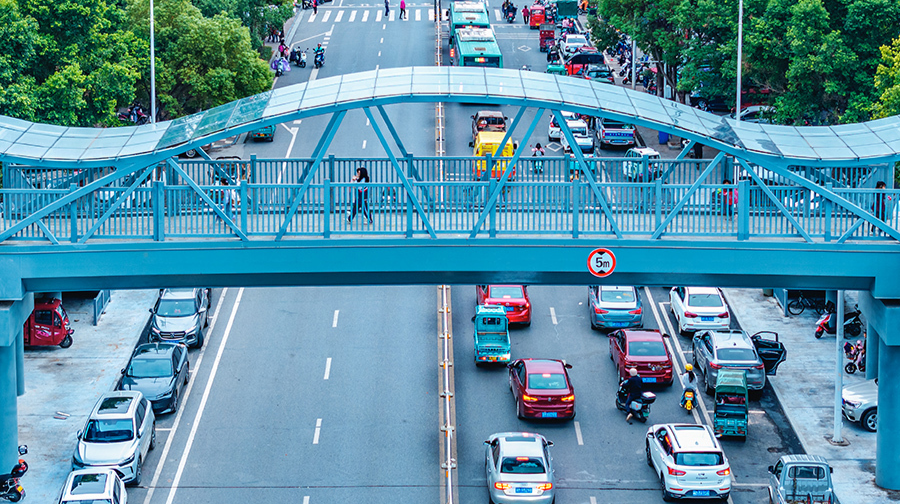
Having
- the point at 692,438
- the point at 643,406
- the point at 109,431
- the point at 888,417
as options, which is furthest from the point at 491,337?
the point at 888,417

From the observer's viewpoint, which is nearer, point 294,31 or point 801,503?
point 801,503

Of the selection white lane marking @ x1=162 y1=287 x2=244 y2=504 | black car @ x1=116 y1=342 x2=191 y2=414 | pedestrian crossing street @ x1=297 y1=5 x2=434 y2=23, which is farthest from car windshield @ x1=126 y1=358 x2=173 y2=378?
pedestrian crossing street @ x1=297 y1=5 x2=434 y2=23

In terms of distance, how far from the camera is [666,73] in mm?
73250

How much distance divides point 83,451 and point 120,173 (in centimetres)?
889

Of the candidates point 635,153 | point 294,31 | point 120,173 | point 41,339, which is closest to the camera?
point 120,173

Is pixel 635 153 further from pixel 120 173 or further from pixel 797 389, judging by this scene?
pixel 120 173

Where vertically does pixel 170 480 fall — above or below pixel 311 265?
below

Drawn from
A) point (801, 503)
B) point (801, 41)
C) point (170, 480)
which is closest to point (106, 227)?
point (170, 480)

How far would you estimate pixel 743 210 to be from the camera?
31.1 m

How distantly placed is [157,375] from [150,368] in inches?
12.7

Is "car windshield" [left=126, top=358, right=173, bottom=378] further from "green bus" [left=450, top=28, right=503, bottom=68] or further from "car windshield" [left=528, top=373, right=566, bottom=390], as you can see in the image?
"green bus" [left=450, top=28, right=503, bottom=68]

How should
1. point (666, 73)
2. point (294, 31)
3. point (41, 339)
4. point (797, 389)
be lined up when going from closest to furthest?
point (797, 389) → point (41, 339) → point (666, 73) → point (294, 31)

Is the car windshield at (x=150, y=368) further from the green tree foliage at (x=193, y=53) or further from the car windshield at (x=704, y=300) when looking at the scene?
the green tree foliage at (x=193, y=53)

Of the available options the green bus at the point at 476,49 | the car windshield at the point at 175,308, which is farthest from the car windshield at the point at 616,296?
the green bus at the point at 476,49
